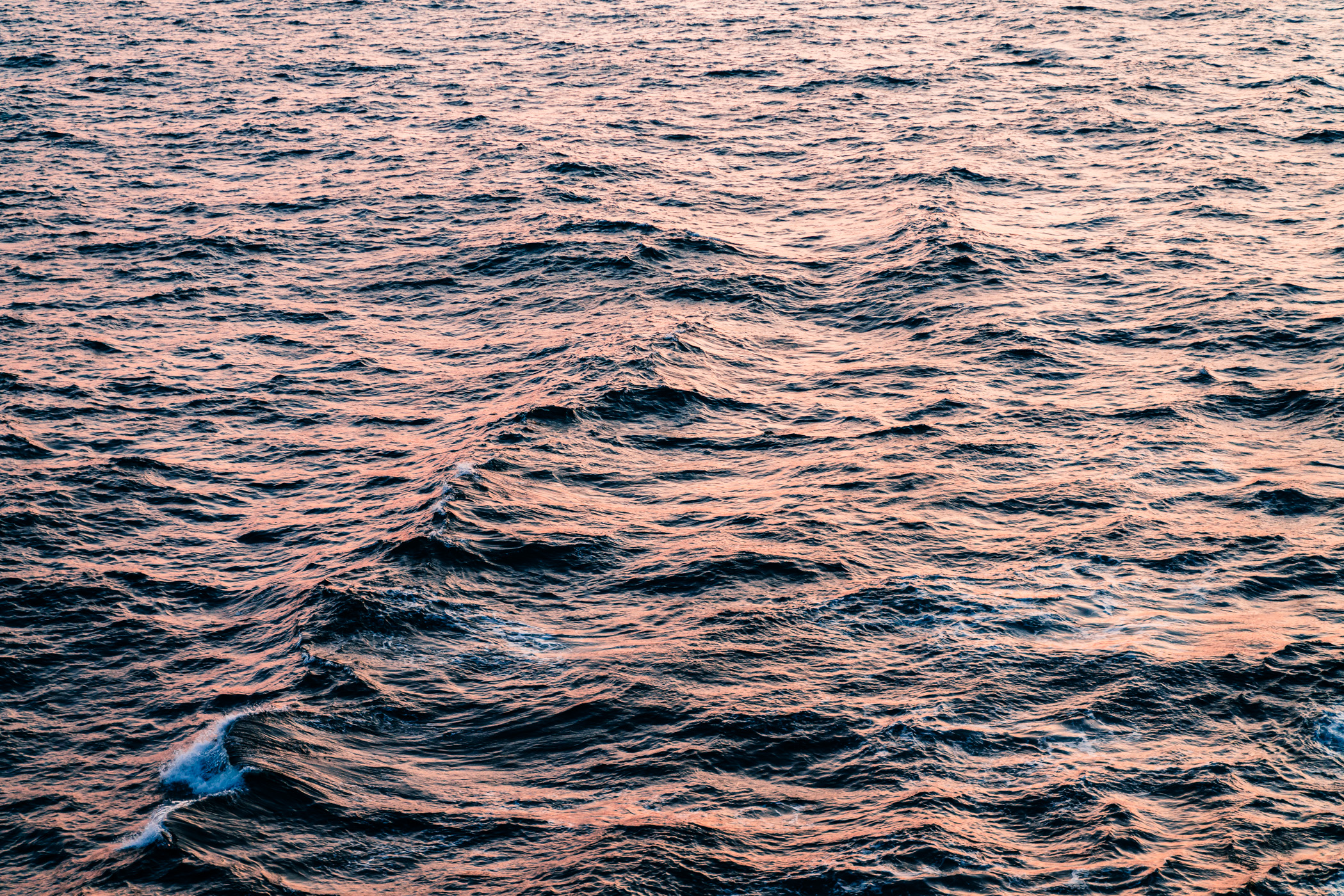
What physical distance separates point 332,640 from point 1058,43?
35253 millimetres

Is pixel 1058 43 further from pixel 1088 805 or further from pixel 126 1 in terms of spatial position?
pixel 126 1

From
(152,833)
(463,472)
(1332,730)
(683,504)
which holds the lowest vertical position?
(1332,730)

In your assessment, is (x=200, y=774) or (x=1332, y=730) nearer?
(x=200, y=774)

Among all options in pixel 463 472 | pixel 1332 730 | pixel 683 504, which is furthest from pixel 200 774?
pixel 1332 730

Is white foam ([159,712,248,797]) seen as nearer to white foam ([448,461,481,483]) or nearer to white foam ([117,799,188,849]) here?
white foam ([117,799,188,849])

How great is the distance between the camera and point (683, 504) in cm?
1633

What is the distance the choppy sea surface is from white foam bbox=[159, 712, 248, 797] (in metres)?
0.05

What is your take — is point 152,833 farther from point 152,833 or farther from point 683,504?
point 683,504

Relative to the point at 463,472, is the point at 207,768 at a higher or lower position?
lower

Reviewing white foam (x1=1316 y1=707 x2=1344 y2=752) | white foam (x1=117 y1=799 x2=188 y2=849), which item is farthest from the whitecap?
white foam (x1=1316 y1=707 x2=1344 y2=752)

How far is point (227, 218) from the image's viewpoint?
2753 centimetres

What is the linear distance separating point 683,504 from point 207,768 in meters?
7.06

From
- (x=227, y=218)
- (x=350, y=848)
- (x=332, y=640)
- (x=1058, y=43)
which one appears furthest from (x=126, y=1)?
(x=350, y=848)

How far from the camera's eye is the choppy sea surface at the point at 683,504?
36.1 ft
